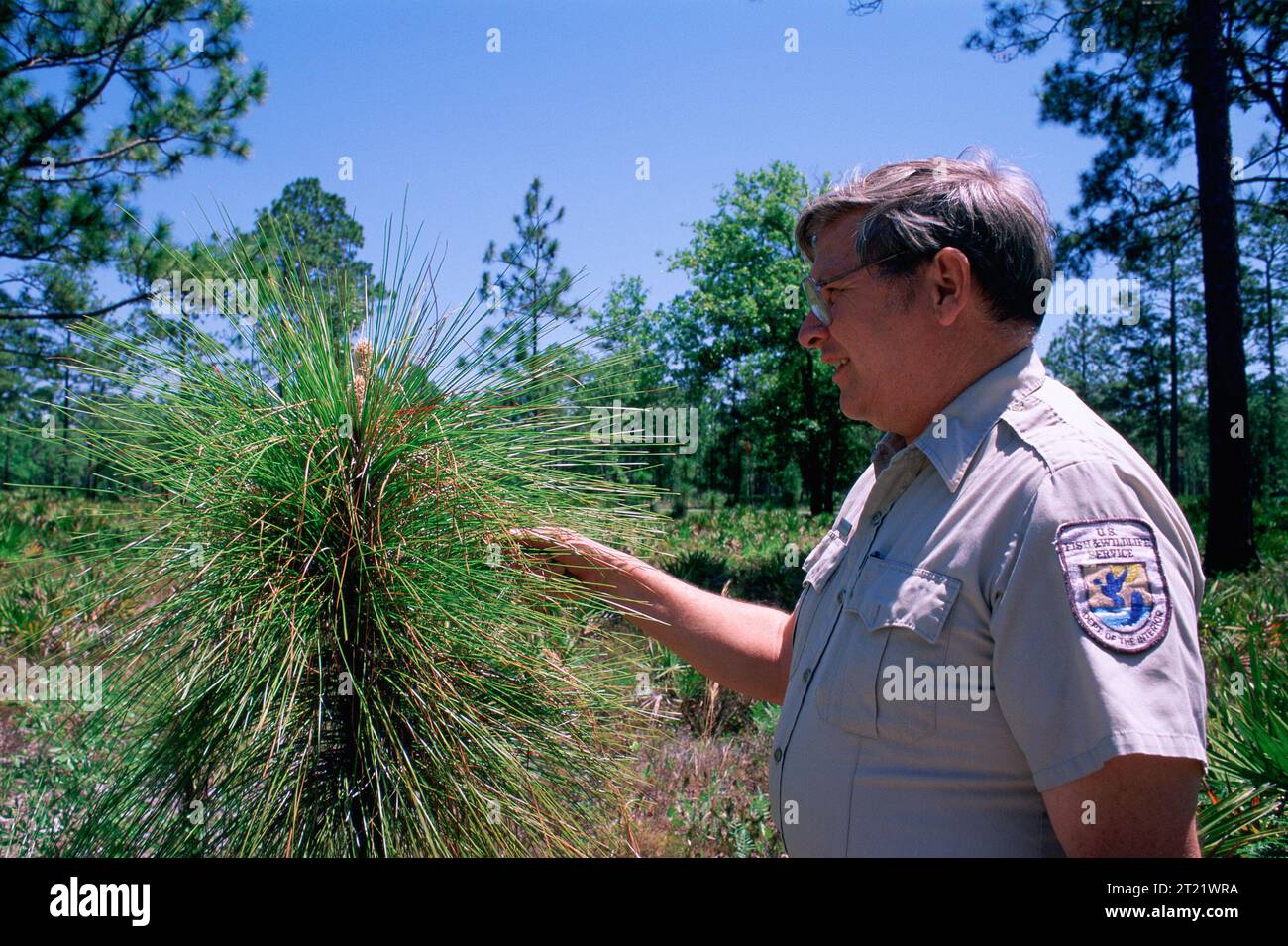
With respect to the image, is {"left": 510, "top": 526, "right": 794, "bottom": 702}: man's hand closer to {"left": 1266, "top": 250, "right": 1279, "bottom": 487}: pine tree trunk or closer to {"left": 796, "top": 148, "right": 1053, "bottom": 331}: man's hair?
{"left": 796, "top": 148, "right": 1053, "bottom": 331}: man's hair

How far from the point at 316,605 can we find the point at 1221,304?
10688 millimetres

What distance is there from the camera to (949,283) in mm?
1608

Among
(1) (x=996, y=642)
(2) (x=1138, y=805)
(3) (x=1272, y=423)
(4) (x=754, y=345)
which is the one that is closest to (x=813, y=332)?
(1) (x=996, y=642)

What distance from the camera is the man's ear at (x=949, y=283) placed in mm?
1586

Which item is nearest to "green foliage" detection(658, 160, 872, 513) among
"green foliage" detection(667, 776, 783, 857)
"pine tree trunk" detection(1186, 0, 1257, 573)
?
"pine tree trunk" detection(1186, 0, 1257, 573)

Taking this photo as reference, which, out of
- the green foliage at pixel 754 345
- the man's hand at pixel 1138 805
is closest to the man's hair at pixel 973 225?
the man's hand at pixel 1138 805

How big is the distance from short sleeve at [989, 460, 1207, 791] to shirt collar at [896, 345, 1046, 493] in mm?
228

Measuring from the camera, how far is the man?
1205mm

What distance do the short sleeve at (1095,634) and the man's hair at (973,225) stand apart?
1.47 feet

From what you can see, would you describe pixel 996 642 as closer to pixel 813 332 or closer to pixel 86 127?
pixel 813 332

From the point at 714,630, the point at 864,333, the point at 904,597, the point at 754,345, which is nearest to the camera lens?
the point at 904,597

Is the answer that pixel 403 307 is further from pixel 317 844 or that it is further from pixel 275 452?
pixel 317 844

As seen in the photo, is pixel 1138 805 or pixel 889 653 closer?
pixel 1138 805
